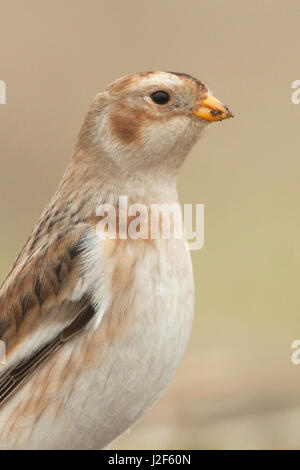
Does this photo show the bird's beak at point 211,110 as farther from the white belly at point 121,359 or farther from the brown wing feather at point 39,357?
the brown wing feather at point 39,357

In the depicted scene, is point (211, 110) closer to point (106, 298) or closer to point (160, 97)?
point (160, 97)

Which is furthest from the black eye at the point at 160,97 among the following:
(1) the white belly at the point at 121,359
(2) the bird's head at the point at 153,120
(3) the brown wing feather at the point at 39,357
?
(3) the brown wing feather at the point at 39,357

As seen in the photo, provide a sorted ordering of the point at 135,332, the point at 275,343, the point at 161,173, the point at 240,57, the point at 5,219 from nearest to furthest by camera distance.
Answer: the point at 135,332 < the point at 161,173 < the point at 275,343 < the point at 5,219 < the point at 240,57

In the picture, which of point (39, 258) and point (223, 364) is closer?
point (39, 258)

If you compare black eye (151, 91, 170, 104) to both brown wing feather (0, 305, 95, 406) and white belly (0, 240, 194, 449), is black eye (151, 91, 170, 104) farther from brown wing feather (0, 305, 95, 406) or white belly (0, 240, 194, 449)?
brown wing feather (0, 305, 95, 406)

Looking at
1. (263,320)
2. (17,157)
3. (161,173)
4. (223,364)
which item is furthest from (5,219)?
(161,173)
